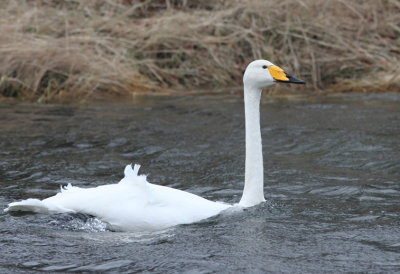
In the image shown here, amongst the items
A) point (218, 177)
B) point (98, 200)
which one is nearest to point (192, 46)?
point (218, 177)

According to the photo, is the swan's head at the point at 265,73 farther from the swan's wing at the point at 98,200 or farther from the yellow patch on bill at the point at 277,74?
the swan's wing at the point at 98,200

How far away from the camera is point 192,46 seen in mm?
13734

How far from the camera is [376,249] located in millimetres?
4887

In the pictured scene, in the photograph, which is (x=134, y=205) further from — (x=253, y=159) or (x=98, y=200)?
(x=253, y=159)

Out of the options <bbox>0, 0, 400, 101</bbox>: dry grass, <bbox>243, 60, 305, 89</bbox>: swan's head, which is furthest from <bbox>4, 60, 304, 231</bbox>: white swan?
<bbox>0, 0, 400, 101</bbox>: dry grass

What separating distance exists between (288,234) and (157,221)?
1021mm

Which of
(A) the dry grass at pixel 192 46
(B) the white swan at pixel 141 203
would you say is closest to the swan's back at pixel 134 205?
(B) the white swan at pixel 141 203

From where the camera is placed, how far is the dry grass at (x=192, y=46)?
12367 millimetres

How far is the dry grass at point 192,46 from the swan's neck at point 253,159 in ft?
22.6

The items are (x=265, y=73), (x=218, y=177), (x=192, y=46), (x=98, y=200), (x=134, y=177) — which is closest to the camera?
(x=134, y=177)

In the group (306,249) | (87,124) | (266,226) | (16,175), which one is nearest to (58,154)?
(16,175)

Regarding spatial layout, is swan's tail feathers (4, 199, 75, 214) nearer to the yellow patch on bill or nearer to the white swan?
the white swan

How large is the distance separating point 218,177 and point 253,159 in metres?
1.68

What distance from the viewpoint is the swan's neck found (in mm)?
5715
